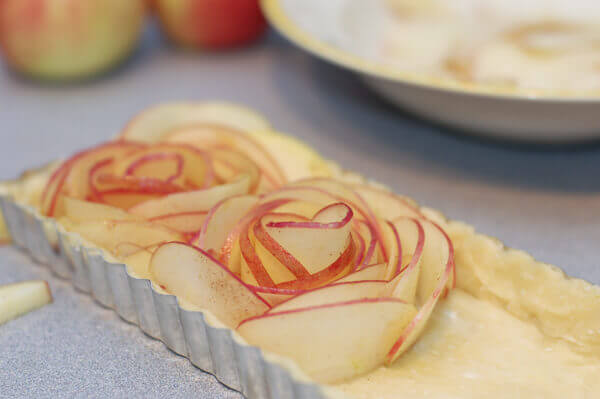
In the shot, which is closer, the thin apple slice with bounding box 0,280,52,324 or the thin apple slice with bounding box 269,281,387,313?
the thin apple slice with bounding box 269,281,387,313

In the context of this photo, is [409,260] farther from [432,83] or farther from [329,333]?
[432,83]

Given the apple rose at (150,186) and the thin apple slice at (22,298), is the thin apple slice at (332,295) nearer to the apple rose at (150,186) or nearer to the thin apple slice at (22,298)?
the apple rose at (150,186)

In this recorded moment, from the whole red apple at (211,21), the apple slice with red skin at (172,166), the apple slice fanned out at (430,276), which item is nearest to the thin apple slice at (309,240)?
the apple slice fanned out at (430,276)

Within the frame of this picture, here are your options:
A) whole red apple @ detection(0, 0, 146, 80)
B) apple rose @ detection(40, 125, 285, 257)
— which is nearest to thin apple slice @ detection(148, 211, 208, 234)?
apple rose @ detection(40, 125, 285, 257)

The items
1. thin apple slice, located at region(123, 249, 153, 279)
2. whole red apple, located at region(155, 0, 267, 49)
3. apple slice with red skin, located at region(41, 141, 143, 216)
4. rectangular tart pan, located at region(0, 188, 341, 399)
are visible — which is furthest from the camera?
whole red apple, located at region(155, 0, 267, 49)

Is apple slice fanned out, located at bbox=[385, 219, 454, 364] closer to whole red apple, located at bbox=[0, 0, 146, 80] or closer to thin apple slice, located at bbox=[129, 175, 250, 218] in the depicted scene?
thin apple slice, located at bbox=[129, 175, 250, 218]

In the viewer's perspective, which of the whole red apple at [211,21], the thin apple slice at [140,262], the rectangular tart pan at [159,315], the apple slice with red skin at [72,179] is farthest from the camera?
the whole red apple at [211,21]

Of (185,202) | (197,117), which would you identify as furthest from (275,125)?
(185,202)
